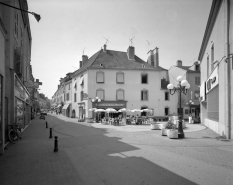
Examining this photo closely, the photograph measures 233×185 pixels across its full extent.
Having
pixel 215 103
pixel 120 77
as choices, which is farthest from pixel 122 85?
pixel 215 103

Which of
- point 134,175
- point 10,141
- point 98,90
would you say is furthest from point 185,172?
point 98,90

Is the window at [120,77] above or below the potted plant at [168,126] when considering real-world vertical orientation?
above

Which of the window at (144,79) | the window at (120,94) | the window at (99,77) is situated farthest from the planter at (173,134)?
the window at (144,79)

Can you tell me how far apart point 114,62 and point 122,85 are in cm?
447

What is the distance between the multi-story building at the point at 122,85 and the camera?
3188 centimetres

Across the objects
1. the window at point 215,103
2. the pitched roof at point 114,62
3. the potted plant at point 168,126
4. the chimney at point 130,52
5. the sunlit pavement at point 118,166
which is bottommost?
the sunlit pavement at point 118,166

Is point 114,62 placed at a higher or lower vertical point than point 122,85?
higher

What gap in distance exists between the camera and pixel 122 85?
32.9 metres

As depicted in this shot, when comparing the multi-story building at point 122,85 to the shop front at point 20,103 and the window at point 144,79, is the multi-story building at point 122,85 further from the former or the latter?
the shop front at point 20,103

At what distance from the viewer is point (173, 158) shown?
711cm

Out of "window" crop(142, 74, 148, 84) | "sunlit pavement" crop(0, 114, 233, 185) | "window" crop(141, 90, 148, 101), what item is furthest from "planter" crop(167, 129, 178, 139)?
"window" crop(142, 74, 148, 84)

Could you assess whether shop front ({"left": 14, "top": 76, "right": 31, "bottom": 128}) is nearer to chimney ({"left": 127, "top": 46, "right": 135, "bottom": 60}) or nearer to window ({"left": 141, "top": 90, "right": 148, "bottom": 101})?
window ({"left": 141, "top": 90, "right": 148, "bottom": 101})

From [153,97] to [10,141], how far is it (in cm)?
2681

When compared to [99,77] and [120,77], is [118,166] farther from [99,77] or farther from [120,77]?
[120,77]
